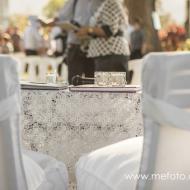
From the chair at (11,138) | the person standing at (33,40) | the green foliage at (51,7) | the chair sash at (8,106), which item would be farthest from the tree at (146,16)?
the green foliage at (51,7)

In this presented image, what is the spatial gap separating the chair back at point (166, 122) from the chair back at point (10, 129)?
351 mm

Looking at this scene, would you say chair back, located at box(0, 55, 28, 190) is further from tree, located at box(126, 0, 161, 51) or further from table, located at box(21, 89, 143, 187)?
tree, located at box(126, 0, 161, 51)

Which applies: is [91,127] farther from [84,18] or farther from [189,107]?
[84,18]

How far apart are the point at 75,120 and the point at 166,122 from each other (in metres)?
0.93

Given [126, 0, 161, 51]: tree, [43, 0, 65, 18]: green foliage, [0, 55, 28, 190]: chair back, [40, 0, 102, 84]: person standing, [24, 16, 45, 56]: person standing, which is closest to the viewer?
[0, 55, 28, 190]: chair back

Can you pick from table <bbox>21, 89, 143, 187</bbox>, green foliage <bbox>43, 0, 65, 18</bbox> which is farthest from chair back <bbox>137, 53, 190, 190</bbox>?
green foliage <bbox>43, 0, 65, 18</bbox>

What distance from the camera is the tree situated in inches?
413

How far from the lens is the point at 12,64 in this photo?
5.09 feet

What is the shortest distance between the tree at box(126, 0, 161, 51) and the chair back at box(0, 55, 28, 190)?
8894 mm

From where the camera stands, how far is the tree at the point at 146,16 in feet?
34.4

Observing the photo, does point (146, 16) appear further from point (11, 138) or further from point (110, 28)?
point (11, 138)

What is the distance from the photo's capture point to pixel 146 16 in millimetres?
10594

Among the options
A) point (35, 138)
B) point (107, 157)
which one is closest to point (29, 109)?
point (35, 138)

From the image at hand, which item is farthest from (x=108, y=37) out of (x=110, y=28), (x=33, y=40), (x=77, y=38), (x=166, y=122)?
(x=33, y=40)
